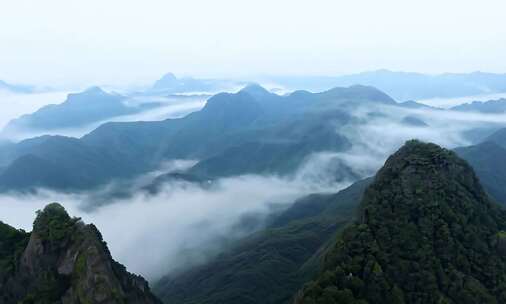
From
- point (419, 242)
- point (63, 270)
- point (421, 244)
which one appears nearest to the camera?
point (63, 270)

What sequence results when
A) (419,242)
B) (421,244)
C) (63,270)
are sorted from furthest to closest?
(419,242) < (421,244) < (63,270)

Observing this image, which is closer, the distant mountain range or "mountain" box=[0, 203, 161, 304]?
"mountain" box=[0, 203, 161, 304]

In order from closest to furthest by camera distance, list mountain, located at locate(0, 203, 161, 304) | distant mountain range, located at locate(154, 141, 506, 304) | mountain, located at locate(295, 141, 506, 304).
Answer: mountain, located at locate(0, 203, 161, 304), mountain, located at locate(295, 141, 506, 304), distant mountain range, located at locate(154, 141, 506, 304)

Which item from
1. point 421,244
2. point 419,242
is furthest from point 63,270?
point 421,244

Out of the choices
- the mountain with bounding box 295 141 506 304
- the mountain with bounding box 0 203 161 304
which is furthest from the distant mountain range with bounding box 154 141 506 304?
the mountain with bounding box 0 203 161 304

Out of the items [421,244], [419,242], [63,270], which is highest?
[63,270]

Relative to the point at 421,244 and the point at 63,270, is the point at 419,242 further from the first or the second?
the point at 63,270

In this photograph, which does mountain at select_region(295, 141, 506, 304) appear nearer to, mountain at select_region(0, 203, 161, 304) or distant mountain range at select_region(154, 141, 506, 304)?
distant mountain range at select_region(154, 141, 506, 304)
